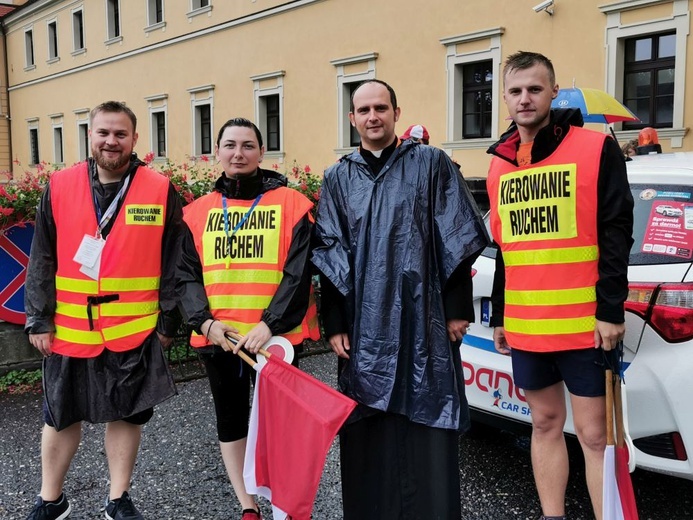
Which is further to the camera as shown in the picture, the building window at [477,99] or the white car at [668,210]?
the building window at [477,99]

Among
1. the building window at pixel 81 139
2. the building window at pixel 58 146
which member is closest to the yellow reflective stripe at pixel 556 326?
the building window at pixel 81 139

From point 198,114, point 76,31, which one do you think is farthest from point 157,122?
point 76,31

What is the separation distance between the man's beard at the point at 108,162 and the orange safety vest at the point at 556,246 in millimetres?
1645

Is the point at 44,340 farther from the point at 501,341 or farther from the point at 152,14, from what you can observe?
the point at 152,14

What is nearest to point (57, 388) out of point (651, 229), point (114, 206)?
point (114, 206)

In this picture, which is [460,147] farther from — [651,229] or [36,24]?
[36,24]

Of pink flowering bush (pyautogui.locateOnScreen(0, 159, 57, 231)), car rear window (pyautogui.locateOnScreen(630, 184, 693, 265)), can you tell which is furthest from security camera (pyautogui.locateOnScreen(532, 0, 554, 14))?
car rear window (pyautogui.locateOnScreen(630, 184, 693, 265))

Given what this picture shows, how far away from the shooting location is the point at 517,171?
9.00ft

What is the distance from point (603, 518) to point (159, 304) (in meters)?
1.99

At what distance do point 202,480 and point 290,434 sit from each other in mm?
1233

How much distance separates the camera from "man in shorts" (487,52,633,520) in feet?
8.30

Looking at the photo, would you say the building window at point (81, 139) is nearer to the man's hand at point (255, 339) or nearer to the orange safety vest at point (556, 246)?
the man's hand at point (255, 339)

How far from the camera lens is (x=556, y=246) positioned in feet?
8.57

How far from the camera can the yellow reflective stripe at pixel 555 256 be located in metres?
2.58
